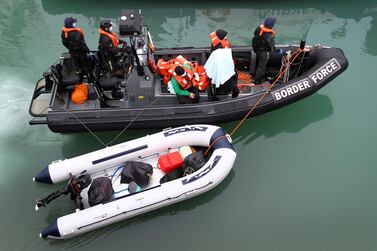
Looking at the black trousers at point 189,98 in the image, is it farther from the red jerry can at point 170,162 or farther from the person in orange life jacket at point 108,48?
the person in orange life jacket at point 108,48

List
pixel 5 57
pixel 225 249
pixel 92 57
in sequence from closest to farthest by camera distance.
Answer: pixel 225 249
pixel 92 57
pixel 5 57

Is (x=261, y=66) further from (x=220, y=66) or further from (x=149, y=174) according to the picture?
(x=149, y=174)

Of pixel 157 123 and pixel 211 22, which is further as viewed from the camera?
pixel 211 22

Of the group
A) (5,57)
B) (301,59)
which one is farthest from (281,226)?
(5,57)

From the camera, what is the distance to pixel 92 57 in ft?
17.4

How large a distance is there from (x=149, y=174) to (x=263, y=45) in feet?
7.89

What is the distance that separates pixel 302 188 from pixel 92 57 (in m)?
3.35

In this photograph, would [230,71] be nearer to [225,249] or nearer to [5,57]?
[225,249]

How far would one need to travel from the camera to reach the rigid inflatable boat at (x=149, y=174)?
431 centimetres

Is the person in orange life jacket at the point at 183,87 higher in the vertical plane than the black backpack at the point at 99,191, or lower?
higher

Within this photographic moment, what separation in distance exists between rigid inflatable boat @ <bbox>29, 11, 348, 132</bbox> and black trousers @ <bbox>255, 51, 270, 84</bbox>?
0.54ft

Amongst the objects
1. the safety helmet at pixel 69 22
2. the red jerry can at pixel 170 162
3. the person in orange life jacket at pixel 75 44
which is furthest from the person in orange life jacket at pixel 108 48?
the red jerry can at pixel 170 162

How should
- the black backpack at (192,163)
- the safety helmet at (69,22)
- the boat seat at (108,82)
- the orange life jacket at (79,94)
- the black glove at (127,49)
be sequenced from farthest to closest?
the orange life jacket at (79,94), the boat seat at (108,82), the black glove at (127,49), the safety helmet at (69,22), the black backpack at (192,163)

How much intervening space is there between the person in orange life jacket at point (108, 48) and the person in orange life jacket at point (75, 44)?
223 mm
